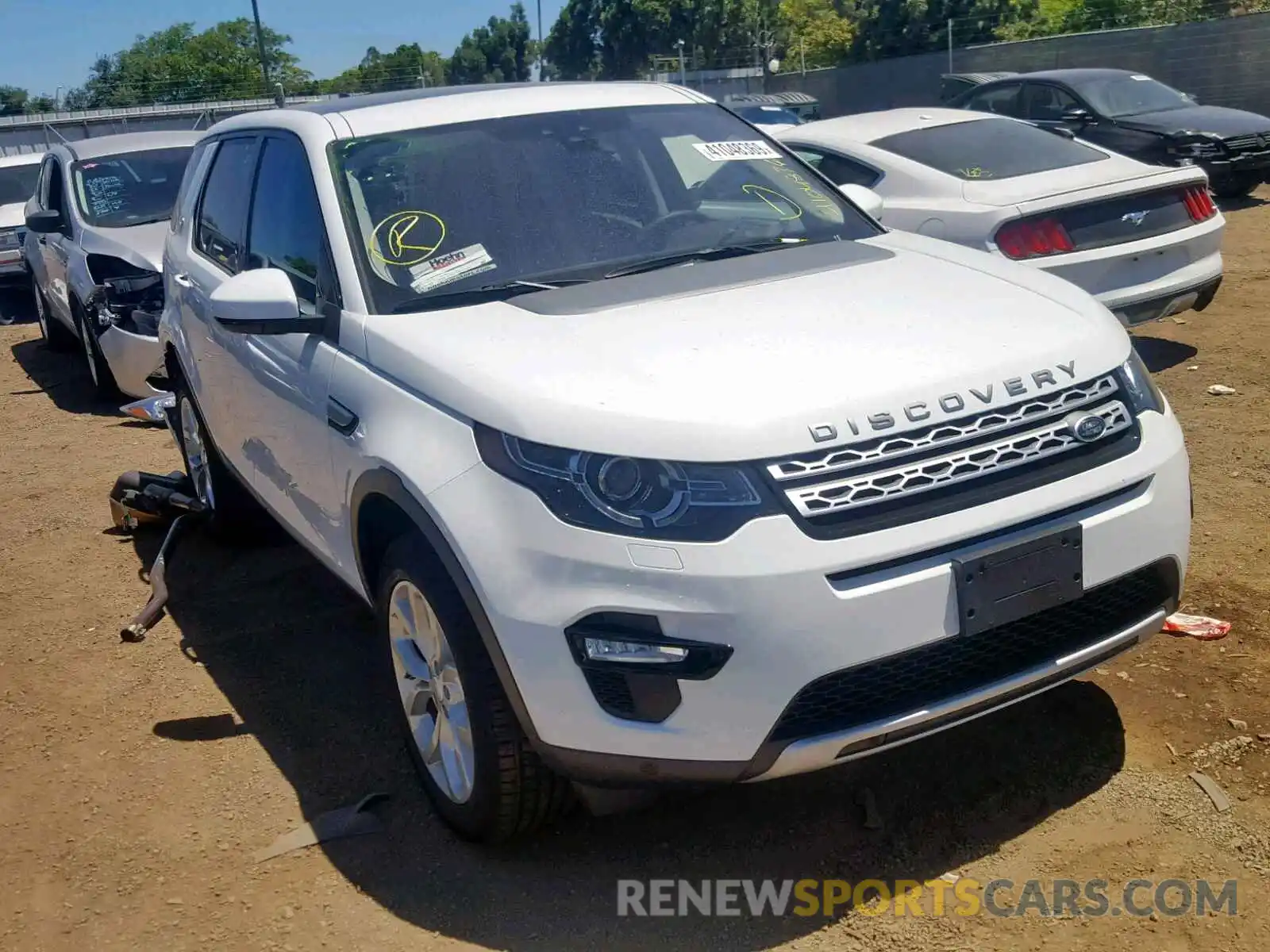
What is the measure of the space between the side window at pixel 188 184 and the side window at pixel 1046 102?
10144 millimetres

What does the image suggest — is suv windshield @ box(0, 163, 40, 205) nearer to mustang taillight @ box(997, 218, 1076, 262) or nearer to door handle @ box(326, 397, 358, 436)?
mustang taillight @ box(997, 218, 1076, 262)

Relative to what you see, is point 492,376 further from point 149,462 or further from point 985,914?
point 149,462

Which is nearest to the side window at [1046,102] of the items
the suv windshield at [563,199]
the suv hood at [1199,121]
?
the suv hood at [1199,121]

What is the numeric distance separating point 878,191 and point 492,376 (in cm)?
486

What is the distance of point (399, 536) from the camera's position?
10.4 ft

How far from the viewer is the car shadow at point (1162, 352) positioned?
712cm

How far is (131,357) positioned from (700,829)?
19.5 ft

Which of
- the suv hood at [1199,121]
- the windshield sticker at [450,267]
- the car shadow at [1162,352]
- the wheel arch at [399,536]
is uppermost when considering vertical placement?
the windshield sticker at [450,267]

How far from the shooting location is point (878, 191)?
7.13 metres

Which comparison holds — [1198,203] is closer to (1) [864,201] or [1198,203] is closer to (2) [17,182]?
(1) [864,201]

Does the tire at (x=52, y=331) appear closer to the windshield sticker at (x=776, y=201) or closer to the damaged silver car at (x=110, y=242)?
the damaged silver car at (x=110, y=242)

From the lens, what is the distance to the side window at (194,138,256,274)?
450 cm

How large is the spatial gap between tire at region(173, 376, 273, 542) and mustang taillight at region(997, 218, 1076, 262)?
385 cm

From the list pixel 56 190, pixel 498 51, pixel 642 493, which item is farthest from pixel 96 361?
pixel 498 51
